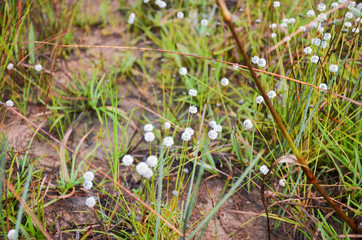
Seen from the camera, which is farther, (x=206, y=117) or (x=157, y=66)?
(x=157, y=66)

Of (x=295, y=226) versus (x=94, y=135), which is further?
(x=94, y=135)

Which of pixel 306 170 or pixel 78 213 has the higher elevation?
pixel 306 170

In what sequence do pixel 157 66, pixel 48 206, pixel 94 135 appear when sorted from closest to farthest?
pixel 48 206 → pixel 94 135 → pixel 157 66

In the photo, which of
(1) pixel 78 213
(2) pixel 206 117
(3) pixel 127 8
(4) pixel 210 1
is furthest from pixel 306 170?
(3) pixel 127 8

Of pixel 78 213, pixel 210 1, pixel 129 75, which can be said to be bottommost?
pixel 78 213

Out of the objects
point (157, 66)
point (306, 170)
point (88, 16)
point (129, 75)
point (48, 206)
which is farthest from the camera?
point (88, 16)

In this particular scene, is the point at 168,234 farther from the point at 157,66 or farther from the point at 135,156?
the point at 157,66

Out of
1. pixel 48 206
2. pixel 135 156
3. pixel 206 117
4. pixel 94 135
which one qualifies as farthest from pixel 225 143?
pixel 48 206

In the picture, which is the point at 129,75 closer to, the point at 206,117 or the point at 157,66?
the point at 157,66

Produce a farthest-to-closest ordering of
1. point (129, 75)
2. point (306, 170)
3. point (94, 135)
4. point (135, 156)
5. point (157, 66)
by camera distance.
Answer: point (157, 66), point (129, 75), point (94, 135), point (135, 156), point (306, 170)
